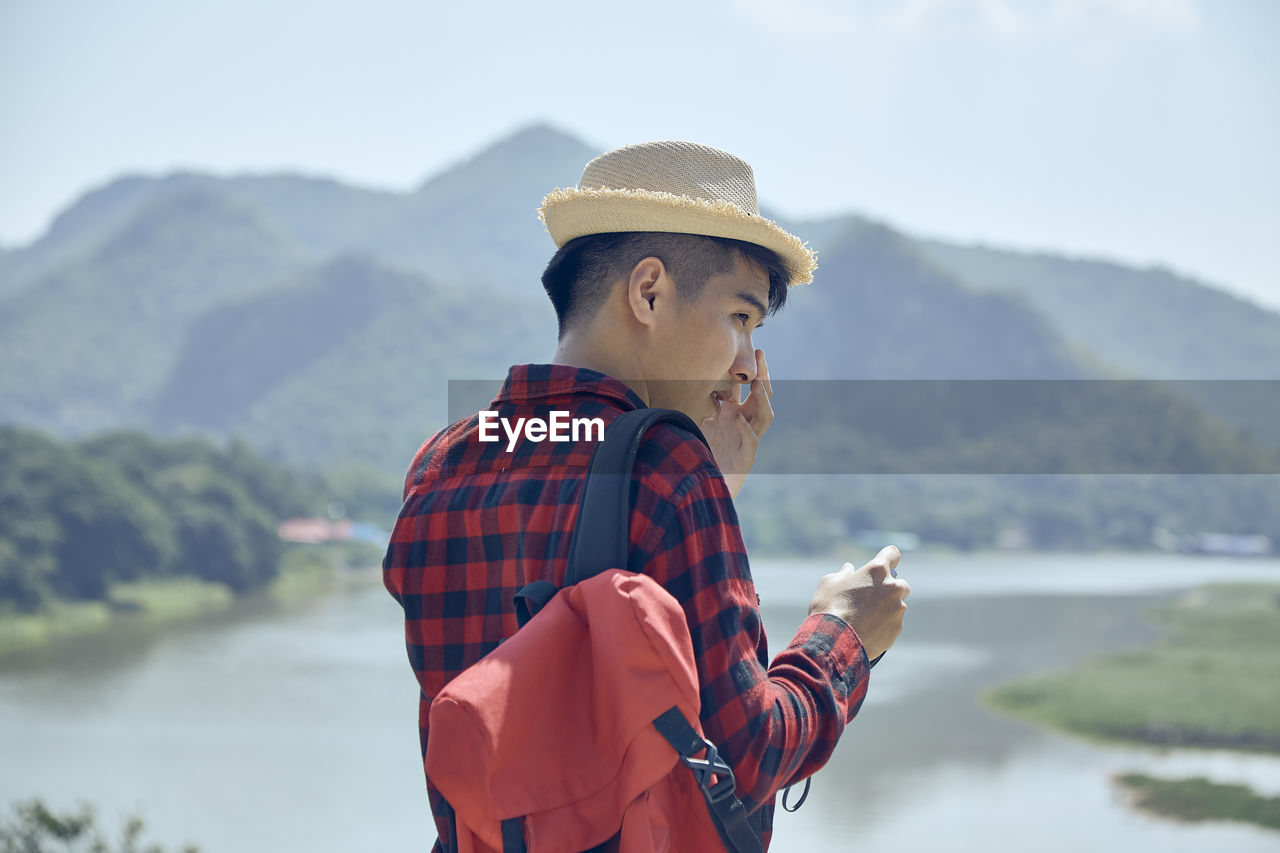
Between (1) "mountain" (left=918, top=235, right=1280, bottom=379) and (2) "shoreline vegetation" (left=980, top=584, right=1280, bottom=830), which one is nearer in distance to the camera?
(2) "shoreline vegetation" (left=980, top=584, right=1280, bottom=830)

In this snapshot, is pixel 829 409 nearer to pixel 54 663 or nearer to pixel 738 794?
pixel 54 663

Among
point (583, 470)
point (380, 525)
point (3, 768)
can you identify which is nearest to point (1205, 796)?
Result: point (3, 768)

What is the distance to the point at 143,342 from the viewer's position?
110438 millimetres

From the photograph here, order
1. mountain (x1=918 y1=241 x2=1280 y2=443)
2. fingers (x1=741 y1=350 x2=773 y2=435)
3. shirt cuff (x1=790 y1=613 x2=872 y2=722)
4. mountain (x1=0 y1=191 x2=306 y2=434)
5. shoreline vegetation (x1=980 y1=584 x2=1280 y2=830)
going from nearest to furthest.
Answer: shirt cuff (x1=790 y1=613 x2=872 y2=722) → fingers (x1=741 y1=350 x2=773 y2=435) → shoreline vegetation (x1=980 y1=584 x2=1280 y2=830) → mountain (x1=0 y1=191 x2=306 y2=434) → mountain (x1=918 y1=241 x2=1280 y2=443)

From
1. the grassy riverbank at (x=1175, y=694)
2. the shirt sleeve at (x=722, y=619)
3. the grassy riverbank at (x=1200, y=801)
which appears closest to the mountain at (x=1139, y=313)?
the grassy riverbank at (x=1175, y=694)

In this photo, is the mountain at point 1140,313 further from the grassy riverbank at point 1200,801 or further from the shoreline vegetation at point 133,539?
the grassy riverbank at point 1200,801

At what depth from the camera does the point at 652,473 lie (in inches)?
35.4

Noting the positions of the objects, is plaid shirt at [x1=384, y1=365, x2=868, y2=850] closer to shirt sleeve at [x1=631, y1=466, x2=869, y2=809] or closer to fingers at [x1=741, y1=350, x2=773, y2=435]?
shirt sleeve at [x1=631, y1=466, x2=869, y2=809]

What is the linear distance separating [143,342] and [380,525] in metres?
70.3

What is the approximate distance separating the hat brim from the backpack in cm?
26

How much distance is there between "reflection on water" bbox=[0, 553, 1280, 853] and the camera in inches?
673

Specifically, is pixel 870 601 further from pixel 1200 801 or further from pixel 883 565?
pixel 1200 801

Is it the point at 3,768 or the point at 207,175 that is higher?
the point at 207,175

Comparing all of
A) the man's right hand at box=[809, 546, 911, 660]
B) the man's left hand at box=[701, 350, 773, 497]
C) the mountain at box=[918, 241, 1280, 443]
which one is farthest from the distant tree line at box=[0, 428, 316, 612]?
the mountain at box=[918, 241, 1280, 443]
